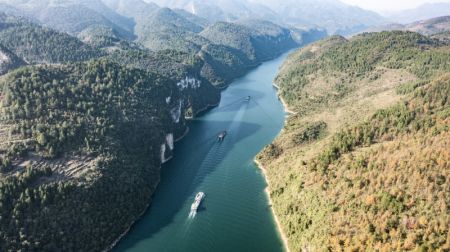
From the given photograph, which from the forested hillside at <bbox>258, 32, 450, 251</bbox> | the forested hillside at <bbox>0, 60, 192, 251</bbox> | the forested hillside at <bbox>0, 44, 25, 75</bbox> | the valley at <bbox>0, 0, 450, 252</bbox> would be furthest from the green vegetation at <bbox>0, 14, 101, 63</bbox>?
the forested hillside at <bbox>258, 32, 450, 251</bbox>

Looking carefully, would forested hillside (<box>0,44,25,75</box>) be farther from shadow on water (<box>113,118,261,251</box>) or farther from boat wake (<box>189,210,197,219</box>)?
boat wake (<box>189,210,197,219</box>)

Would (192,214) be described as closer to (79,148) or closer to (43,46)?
(79,148)

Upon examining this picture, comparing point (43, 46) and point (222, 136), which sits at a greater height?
point (43, 46)

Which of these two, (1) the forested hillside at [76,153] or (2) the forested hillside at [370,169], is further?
(1) the forested hillside at [76,153]

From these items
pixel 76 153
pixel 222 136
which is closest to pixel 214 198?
pixel 76 153

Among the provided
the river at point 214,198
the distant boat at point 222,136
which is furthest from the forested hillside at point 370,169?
the distant boat at point 222,136

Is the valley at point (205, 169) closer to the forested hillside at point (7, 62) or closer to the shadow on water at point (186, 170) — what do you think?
the shadow on water at point (186, 170)
